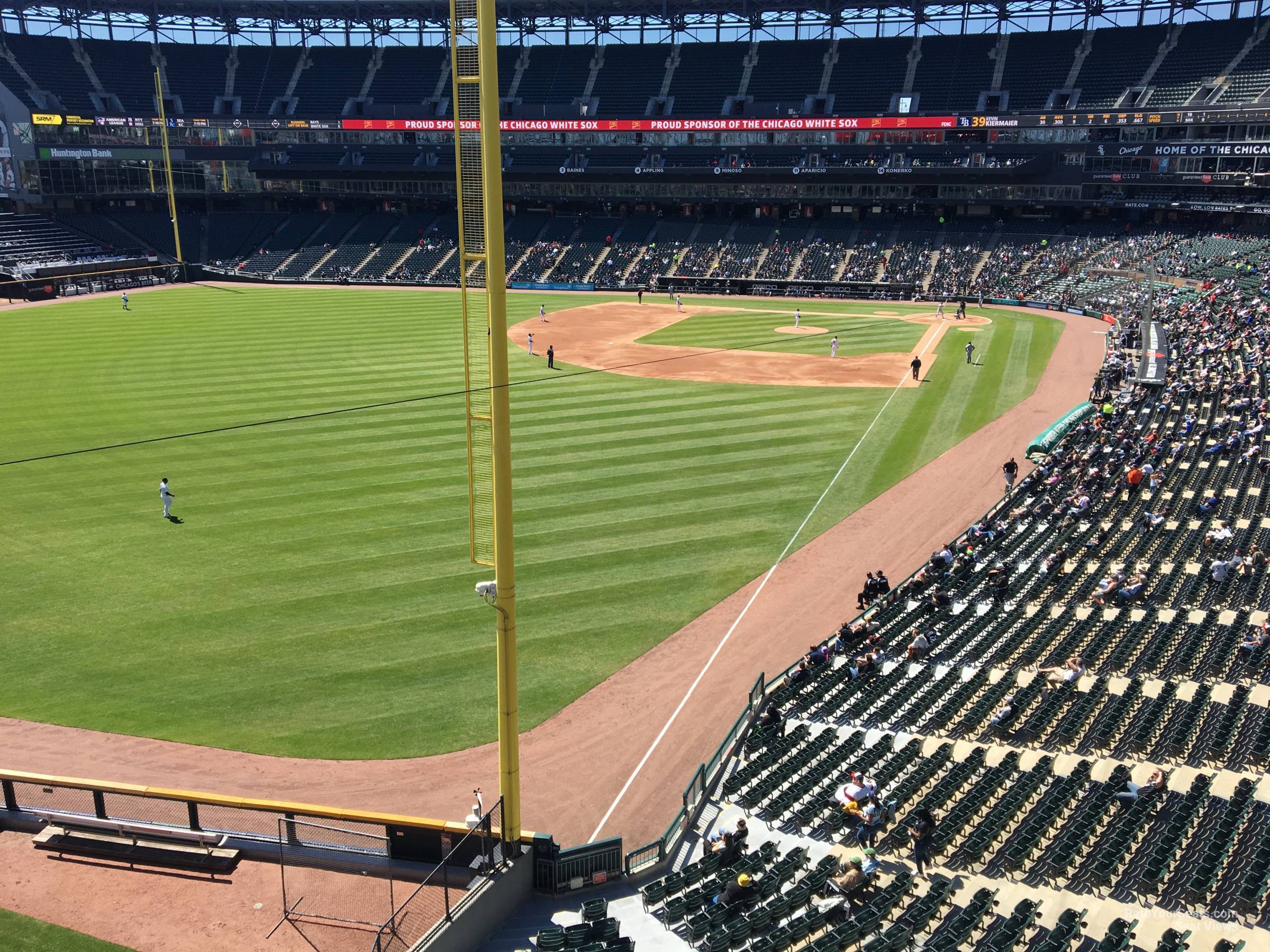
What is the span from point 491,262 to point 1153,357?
134 ft

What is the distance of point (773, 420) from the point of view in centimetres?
3922

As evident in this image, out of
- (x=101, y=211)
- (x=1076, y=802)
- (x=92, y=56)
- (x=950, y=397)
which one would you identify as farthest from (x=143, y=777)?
(x=92, y=56)

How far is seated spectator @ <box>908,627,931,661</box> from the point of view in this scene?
19797mm

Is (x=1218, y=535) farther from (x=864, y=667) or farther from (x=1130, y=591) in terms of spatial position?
(x=864, y=667)

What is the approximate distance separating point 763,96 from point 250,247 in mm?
48431

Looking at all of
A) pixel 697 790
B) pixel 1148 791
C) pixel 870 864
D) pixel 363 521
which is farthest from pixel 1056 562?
pixel 363 521

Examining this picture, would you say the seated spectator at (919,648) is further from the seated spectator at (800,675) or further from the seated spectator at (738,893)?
the seated spectator at (738,893)

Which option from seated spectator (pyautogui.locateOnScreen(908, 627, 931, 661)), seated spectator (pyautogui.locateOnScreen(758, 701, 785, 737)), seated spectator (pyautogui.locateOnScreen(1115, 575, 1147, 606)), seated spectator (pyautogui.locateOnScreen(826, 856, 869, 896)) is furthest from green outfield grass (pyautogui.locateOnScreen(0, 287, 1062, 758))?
seated spectator (pyautogui.locateOnScreen(1115, 575, 1147, 606))

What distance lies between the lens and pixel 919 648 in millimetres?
19859

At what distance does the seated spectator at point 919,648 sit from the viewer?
19.8 meters

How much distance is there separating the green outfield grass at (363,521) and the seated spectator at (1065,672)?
779 cm

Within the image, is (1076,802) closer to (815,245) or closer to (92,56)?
(815,245)

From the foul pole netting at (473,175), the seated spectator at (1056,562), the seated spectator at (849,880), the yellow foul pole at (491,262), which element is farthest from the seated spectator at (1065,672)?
the foul pole netting at (473,175)

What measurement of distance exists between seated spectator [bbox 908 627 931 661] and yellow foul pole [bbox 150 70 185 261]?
7634 cm
